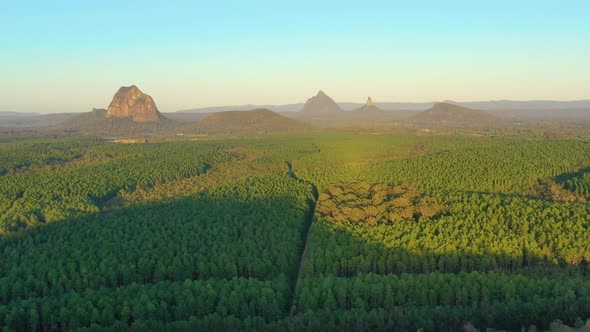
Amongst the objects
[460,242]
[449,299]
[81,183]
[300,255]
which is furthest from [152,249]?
[81,183]

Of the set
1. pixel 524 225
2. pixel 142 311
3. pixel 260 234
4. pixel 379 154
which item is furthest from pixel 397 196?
pixel 379 154

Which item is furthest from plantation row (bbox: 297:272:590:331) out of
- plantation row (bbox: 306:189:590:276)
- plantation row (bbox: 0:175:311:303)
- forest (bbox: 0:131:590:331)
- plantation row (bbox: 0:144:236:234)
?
plantation row (bbox: 0:144:236:234)

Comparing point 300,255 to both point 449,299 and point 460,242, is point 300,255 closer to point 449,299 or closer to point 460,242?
point 460,242

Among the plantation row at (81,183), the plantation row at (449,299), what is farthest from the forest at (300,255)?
the plantation row at (81,183)

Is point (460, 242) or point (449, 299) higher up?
point (460, 242)

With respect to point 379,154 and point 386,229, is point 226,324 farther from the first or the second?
point 379,154

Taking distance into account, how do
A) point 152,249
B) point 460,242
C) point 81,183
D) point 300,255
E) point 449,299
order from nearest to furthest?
point 449,299, point 152,249, point 460,242, point 300,255, point 81,183

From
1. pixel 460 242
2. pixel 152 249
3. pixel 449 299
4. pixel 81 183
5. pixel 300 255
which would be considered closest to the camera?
pixel 449 299

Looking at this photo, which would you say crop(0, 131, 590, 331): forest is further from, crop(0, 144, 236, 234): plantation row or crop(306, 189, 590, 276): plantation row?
crop(0, 144, 236, 234): plantation row
